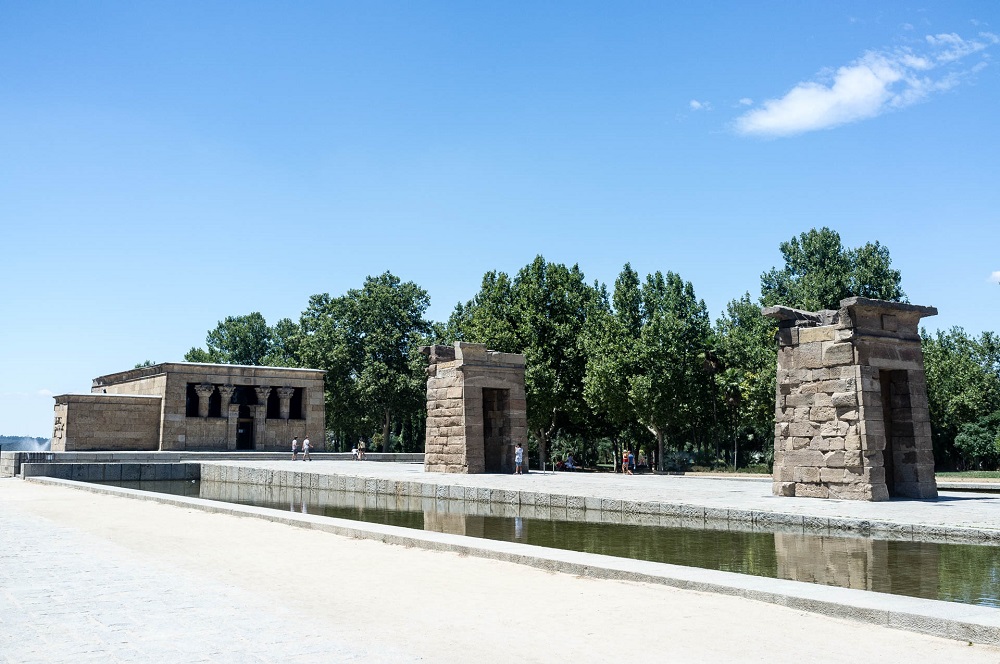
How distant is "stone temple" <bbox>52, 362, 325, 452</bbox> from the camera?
131 ft

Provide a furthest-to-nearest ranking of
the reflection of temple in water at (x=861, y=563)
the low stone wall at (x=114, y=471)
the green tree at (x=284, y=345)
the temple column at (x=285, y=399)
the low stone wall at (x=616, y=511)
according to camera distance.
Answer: the green tree at (x=284, y=345) → the temple column at (x=285, y=399) → the low stone wall at (x=114, y=471) → the low stone wall at (x=616, y=511) → the reflection of temple in water at (x=861, y=563)

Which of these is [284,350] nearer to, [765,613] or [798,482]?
[798,482]

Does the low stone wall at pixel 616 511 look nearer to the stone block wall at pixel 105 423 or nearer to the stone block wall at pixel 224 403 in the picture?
the stone block wall at pixel 224 403

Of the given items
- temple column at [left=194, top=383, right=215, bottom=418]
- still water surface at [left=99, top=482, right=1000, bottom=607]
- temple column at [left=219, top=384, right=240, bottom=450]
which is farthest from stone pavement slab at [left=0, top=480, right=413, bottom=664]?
temple column at [left=219, top=384, right=240, bottom=450]

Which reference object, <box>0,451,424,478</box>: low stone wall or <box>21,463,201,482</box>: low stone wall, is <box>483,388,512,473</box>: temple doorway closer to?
<box>21,463,201,482</box>: low stone wall

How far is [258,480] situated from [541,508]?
43.3 feet

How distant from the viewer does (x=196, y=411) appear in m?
42.9

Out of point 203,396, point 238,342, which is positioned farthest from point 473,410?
point 238,342

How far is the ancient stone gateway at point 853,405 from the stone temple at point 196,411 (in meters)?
32.5

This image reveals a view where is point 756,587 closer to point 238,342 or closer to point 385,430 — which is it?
point 385,430

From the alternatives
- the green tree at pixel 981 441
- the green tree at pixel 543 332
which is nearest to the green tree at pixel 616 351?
the green tree at pixel 543 332

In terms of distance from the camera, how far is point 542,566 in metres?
8.30

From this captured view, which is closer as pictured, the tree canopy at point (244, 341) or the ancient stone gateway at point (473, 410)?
the ancient stone gateway at point (473, 410)

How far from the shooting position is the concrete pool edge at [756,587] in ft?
18.1
